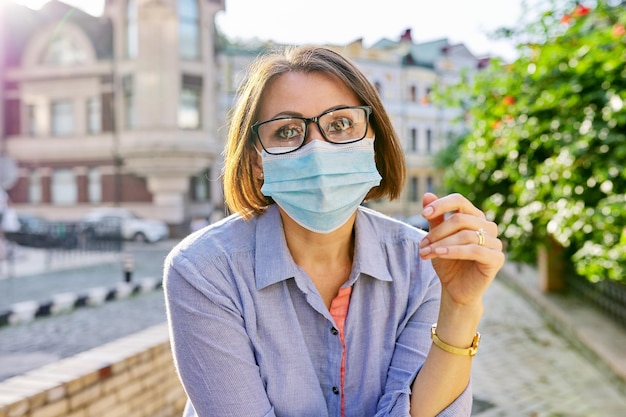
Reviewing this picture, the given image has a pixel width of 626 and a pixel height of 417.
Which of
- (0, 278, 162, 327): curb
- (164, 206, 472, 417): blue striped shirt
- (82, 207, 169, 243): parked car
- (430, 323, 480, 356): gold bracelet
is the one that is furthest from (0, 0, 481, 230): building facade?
(430, 323, 480, 356): gold bracelet

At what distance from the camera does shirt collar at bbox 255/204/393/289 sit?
1.91 meters

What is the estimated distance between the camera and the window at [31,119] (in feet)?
101

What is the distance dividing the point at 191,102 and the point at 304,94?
2740cm

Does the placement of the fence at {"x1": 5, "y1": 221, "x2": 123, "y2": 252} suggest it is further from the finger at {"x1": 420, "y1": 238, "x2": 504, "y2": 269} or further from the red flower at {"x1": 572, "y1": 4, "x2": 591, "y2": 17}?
the finger at {"x1": 420, "y1": 238, "x2": 504, "y2": 269}

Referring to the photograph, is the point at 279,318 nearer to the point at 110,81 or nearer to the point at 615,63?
the point at 615,63

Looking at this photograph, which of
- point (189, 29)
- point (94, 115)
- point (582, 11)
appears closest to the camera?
point (582, 11)

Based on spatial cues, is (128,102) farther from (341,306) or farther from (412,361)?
(412,361)

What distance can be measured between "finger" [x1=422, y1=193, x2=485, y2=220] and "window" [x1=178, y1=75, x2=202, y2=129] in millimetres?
27023

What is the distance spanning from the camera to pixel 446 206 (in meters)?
1.63

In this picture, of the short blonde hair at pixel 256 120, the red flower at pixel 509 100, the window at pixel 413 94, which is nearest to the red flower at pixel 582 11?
the red flower at pixel 509 100

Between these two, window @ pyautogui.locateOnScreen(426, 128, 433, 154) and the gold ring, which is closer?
the gold ring

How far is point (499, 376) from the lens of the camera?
5887 millimetres

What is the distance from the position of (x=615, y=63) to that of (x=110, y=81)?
92.2 ft

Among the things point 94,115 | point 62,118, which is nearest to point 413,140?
point 94,115
